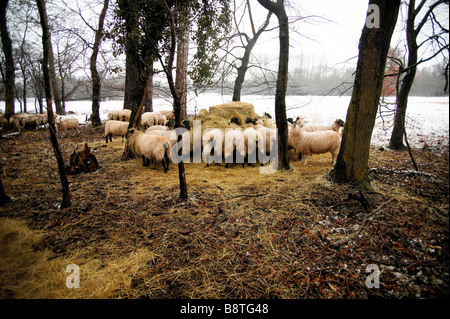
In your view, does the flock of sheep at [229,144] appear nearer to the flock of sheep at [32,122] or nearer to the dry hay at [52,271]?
the dry hay at [52,271]

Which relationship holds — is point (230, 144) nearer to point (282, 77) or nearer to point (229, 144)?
point (229, 144)

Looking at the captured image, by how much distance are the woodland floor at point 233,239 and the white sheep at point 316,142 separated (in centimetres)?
195

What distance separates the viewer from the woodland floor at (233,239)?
6.63 ft

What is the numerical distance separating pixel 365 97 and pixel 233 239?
3421mm

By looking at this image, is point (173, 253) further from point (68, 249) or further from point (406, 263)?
point (406, 263)

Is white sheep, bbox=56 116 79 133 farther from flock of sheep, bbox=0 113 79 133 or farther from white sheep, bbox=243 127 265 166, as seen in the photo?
white sheep, bbox=243 127 265 166

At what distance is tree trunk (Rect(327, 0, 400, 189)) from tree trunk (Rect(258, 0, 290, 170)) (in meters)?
1.65

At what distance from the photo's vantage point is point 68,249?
2674mm

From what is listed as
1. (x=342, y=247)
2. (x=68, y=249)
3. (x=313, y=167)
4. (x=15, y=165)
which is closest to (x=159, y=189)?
(x=68, y=249)

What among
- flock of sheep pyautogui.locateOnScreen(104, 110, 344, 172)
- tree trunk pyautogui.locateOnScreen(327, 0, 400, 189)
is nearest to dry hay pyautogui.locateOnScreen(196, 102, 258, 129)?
flock of sheep pyautogui.locateOnScreen(104, 110, 344, 172)

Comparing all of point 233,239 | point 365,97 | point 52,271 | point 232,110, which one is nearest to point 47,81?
point 52,271

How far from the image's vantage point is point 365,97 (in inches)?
147

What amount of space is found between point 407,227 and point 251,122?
583 cm

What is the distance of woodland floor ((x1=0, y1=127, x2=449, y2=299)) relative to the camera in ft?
6.63
